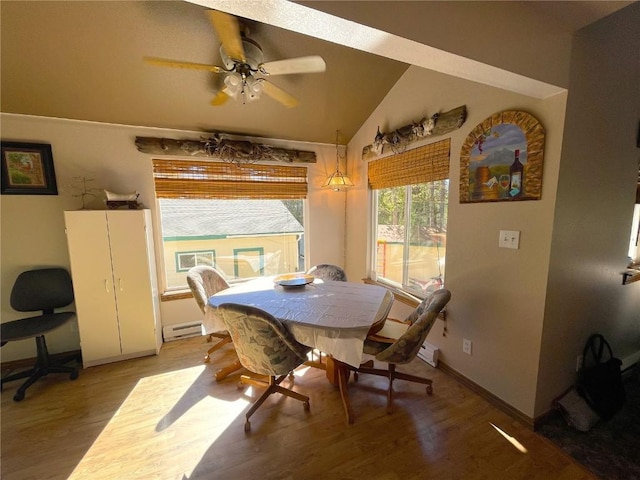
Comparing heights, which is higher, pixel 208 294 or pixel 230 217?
pixel 230 217

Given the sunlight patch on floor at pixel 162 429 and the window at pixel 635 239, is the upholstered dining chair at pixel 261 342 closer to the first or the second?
the sunlight patch on floor at pixel 162 429

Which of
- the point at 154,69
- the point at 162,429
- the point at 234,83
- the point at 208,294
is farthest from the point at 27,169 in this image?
the point at 162,429

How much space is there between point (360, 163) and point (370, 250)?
3.73 ft

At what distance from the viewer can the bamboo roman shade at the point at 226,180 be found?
2934mm

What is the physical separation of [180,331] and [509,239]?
3.32 meters

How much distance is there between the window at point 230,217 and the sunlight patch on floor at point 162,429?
1.31 meters

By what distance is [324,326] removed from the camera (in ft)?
5.54

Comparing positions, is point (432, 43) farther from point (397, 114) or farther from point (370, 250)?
point (370, 250)

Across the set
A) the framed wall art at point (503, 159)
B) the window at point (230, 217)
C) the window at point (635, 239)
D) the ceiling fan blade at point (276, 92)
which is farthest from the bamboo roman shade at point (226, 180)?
the window at point (635, 239)

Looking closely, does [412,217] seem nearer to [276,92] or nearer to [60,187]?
Answer: [276,92]

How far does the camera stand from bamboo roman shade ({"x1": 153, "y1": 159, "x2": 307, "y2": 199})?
2.93 m

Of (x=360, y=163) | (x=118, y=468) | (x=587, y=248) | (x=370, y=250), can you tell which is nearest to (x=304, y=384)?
(x=118, y=468)

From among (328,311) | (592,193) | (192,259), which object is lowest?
(328,311)

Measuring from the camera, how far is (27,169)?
7.95 feet
